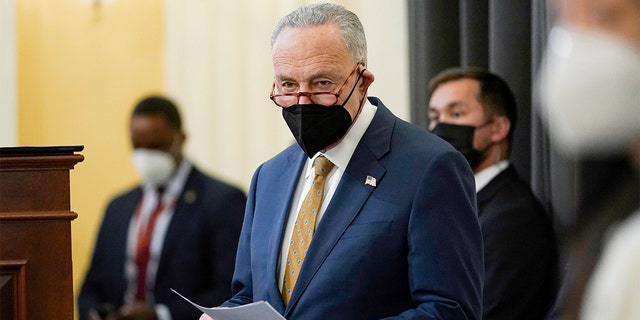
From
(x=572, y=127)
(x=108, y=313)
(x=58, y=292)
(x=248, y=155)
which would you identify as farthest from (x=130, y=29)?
(x=572, y=127)

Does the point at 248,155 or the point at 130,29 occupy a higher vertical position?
the point at 130,29

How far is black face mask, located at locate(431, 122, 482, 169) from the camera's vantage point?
3723mm

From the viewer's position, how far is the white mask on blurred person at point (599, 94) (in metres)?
1.15

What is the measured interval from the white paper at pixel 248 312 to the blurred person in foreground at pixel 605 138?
1.09 m

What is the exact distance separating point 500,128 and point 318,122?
1.54 meters

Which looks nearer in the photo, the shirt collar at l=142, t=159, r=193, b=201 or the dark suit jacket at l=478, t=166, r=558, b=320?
the dark suit jacket at l=478, t=166, r=558, b=320

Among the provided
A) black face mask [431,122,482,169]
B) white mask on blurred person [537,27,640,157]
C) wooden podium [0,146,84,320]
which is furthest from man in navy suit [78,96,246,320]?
white mask on blurred person [537,27,640,157]

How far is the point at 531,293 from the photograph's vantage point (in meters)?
3.36

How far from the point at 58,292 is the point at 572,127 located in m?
1.54

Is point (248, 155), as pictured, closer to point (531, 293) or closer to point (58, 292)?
point (531, 293)

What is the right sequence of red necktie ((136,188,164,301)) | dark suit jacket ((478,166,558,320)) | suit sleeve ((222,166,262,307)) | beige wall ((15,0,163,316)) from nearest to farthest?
suit sleeve ((222,166,262,307)), dark suit jacket ((478,166,558,320)), red necktie ((136,188,164,301)), beige wall ((15,0,163,316))

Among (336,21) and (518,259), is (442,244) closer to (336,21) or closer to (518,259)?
(336,21)

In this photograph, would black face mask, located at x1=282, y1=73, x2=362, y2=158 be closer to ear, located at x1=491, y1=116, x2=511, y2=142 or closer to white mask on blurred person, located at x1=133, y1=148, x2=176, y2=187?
ear, located at x1=491, y1=116, x2=511, y2=142

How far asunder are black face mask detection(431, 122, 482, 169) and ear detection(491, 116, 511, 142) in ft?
0.24
